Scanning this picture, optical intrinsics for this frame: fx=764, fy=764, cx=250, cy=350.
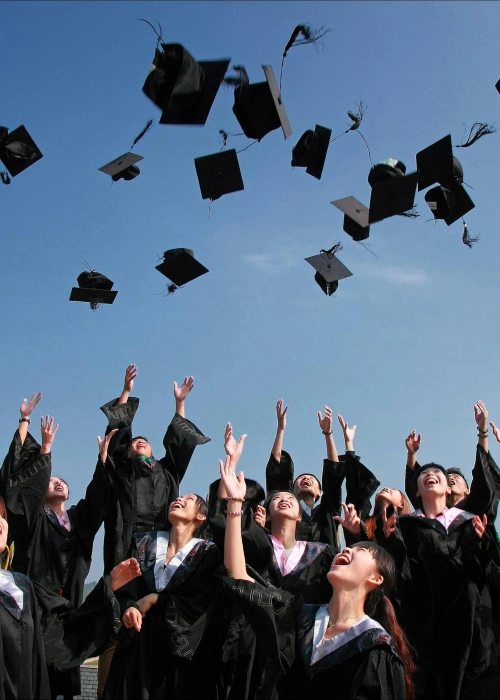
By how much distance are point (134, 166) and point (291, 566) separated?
3.51 metres

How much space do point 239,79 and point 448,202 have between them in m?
1.82

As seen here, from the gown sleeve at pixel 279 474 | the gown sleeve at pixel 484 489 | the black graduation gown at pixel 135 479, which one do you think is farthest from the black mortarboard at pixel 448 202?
the black graduation gown at pixel 135 479

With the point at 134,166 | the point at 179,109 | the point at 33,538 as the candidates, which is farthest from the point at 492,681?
the point at 134,166

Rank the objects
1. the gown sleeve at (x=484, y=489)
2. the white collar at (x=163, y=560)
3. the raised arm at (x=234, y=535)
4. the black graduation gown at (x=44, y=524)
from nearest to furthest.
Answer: the raised arm at (x=234, y=535), the white collar at (x=163, y=560), the gown sleeve at (x=484, y=489), the black graduation gown at (x=44, y=524)

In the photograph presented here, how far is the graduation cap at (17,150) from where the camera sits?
6.05 metres

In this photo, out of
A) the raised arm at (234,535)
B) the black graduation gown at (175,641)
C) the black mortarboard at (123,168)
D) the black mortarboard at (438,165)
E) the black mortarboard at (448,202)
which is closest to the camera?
the raised arm at (234,535)

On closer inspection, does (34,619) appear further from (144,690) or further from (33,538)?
(33,538)

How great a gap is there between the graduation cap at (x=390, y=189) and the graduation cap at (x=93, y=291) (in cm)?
221

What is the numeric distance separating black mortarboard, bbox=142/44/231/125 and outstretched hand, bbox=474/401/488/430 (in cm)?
258

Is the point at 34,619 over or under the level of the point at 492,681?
over

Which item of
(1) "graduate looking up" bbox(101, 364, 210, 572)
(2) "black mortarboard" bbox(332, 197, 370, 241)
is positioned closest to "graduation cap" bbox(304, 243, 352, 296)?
(2) "black mortarboard" bbox(332, 197, 370, 241)

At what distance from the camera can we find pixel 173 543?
386 centimetres

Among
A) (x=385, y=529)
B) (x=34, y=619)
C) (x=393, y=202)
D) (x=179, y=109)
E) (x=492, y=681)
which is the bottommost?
(x=492, y=681)

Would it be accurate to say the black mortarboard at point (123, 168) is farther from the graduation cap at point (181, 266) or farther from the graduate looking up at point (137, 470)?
the graduate looking up at point (137, 470)
